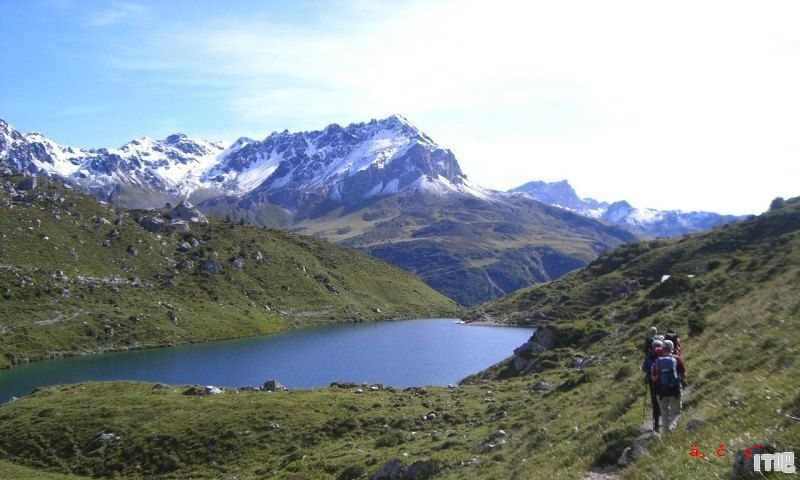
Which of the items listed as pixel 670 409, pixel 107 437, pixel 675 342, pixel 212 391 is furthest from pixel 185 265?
pixel 670 409

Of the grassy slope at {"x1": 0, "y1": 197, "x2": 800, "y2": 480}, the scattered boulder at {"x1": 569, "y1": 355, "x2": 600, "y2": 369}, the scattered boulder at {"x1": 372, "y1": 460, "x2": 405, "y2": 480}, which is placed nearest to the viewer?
the grassy slope at {"x1": 0, "y1": 197, "x2": 800, "y2": 480}

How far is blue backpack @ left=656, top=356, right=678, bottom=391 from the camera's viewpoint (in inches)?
675

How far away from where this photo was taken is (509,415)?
1422 inches

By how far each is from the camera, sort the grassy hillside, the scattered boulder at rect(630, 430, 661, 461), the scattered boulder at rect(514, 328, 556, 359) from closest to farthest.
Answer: the scattered boulder at rect(630, 430, 661, 461), the scattered boulder at rect(514, 328, 556, 359), the grassy hillside

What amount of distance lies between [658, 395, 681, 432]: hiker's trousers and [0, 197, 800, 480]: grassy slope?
0.39m

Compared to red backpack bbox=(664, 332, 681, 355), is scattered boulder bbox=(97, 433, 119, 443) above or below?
below

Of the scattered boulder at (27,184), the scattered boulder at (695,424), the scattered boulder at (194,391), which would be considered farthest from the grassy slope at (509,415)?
the scattered boulder at (27,184)

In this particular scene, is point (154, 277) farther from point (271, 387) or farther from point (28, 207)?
point (271, 387)

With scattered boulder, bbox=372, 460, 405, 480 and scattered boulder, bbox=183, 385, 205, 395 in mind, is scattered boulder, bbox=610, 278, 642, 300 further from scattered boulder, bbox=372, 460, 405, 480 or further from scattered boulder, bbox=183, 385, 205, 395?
scattered boulder, bbox=372, 460, 405, 480

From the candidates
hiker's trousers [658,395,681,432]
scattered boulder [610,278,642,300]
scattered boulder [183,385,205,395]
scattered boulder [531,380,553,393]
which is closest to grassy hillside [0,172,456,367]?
scattered boulder [183,385,205,395]

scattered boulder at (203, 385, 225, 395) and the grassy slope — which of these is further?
scattered boulder at (203, 385, 225, 395)

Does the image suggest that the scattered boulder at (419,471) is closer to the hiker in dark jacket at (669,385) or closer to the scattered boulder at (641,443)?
the scattered boulder at (641,443)

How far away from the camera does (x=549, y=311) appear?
571ft

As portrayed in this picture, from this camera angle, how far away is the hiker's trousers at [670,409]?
56.4 feet
